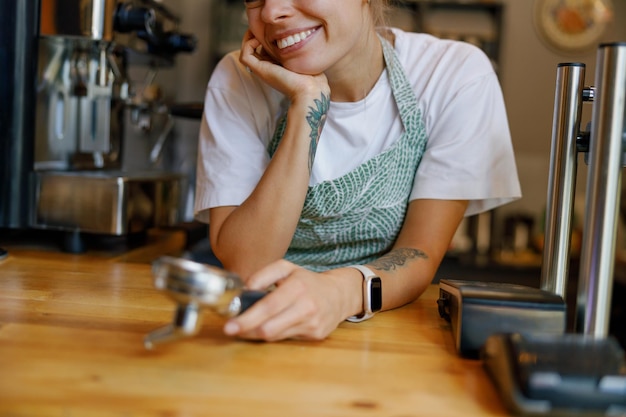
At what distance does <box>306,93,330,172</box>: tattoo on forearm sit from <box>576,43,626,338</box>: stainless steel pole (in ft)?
1.79

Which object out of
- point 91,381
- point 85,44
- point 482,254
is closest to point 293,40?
point 85,44

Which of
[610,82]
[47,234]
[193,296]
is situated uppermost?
[610,82]

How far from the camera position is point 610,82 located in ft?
2.24

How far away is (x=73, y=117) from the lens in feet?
5.22

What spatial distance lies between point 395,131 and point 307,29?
9.4 inches

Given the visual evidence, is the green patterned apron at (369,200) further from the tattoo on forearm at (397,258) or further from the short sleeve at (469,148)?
the tattoo on forearm at (397,258)

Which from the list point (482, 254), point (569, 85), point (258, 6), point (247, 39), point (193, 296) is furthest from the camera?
point (482, 254)

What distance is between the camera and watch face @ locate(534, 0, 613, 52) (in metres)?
4.28

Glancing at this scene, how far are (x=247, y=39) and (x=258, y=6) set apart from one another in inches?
5.0

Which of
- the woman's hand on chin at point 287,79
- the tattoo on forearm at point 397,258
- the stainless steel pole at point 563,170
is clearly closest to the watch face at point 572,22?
the woman's hand on chin at point 287,79

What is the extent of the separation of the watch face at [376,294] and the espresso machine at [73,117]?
0.72m

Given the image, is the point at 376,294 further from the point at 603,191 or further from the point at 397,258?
the point at 603,191

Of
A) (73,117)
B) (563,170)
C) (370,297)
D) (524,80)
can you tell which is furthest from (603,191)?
(524,80)

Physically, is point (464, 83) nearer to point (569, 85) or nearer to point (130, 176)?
point (569, 85)
